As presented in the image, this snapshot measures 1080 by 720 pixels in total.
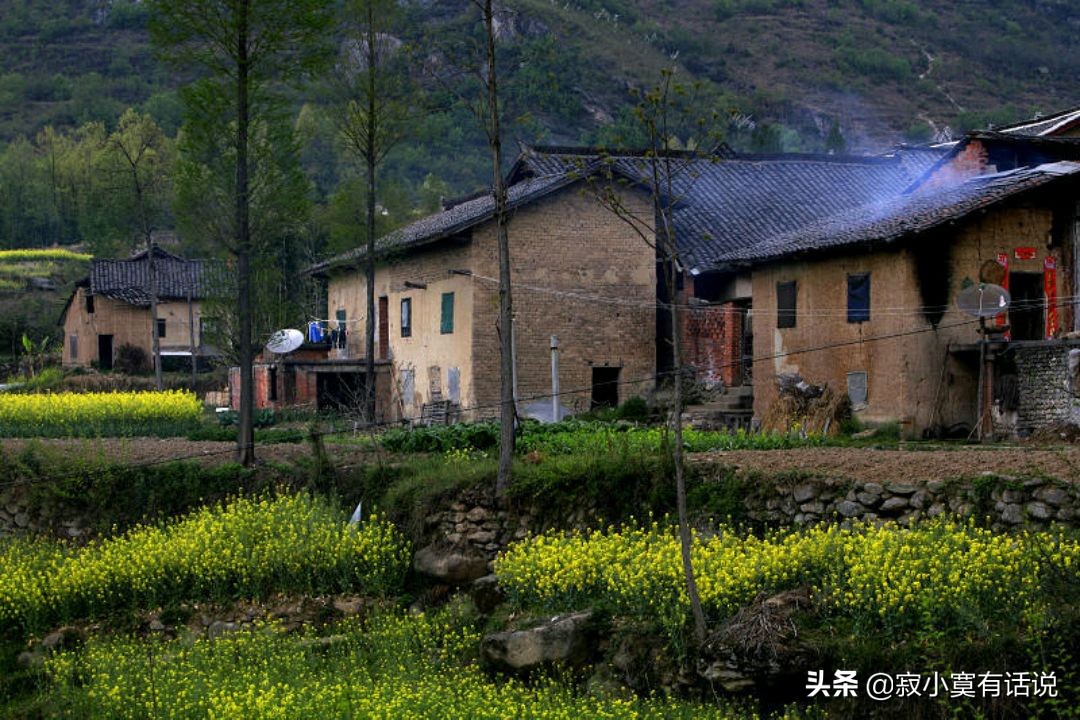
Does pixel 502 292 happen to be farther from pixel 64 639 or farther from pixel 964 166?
pixel 964 166

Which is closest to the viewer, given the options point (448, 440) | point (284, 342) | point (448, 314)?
point (448, 440)

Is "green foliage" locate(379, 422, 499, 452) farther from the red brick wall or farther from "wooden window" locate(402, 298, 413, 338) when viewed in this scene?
"wooden window" locate(402, 298, 413, 338)

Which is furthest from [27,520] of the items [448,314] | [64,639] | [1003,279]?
[1003,279]

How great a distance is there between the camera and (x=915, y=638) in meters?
12.2

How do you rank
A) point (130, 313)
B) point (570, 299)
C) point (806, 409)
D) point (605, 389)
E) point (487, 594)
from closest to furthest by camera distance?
point (487, 594), point (806, 409), point (570, 299), point (605, 389), point (130, 313)

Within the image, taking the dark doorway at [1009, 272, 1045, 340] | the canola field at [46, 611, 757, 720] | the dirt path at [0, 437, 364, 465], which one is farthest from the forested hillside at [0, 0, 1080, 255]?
the canola field at [46, 611, 757, 720]

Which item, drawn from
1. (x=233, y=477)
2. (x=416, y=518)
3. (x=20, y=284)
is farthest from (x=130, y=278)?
(x=416, y=518)

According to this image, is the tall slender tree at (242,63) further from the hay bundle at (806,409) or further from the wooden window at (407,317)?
the wooden window at (407,317)

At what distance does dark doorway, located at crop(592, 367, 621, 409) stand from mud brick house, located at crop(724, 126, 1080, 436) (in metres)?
5.49

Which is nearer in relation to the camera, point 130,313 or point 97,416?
point 97,416

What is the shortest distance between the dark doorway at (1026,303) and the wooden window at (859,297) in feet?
8.19

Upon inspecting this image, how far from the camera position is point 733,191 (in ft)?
115

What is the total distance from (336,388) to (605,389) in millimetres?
8122

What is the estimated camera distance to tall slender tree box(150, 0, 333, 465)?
71.2ft
